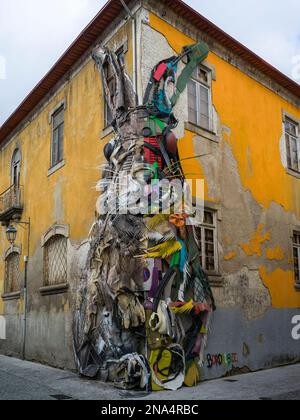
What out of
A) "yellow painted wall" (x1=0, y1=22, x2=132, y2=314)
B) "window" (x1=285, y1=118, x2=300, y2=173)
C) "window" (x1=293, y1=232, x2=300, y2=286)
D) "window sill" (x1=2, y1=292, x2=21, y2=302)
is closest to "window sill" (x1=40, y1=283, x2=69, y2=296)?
"yellow painted wall" (x1=0, y1=22, x2=132, y2=314)

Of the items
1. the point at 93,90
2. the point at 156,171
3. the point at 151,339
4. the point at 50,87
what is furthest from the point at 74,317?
the point at 50,87

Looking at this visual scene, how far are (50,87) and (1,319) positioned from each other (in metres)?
7.70

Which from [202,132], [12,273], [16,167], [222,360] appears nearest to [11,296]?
[12,273]

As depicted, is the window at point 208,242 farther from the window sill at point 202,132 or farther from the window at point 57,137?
the window at point 57,137

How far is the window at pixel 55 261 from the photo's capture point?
12641mm

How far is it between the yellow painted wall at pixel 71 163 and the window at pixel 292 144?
6.24 metres

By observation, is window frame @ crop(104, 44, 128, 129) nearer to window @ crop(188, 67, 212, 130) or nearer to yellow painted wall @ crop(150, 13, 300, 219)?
yellow painted wall @ crop(150, 13, 300, 219)

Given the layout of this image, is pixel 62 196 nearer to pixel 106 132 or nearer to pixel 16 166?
pixel 106 132

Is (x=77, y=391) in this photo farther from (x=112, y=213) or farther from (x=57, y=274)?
(x=57, y=274)

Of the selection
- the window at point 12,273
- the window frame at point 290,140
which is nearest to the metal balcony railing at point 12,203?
the window at point 12,273

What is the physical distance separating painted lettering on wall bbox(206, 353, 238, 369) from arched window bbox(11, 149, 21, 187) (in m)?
9.09

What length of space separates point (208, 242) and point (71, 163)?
4132 mm

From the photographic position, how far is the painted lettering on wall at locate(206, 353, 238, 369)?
33.8 ft

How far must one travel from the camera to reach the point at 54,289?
12570 millimetres
